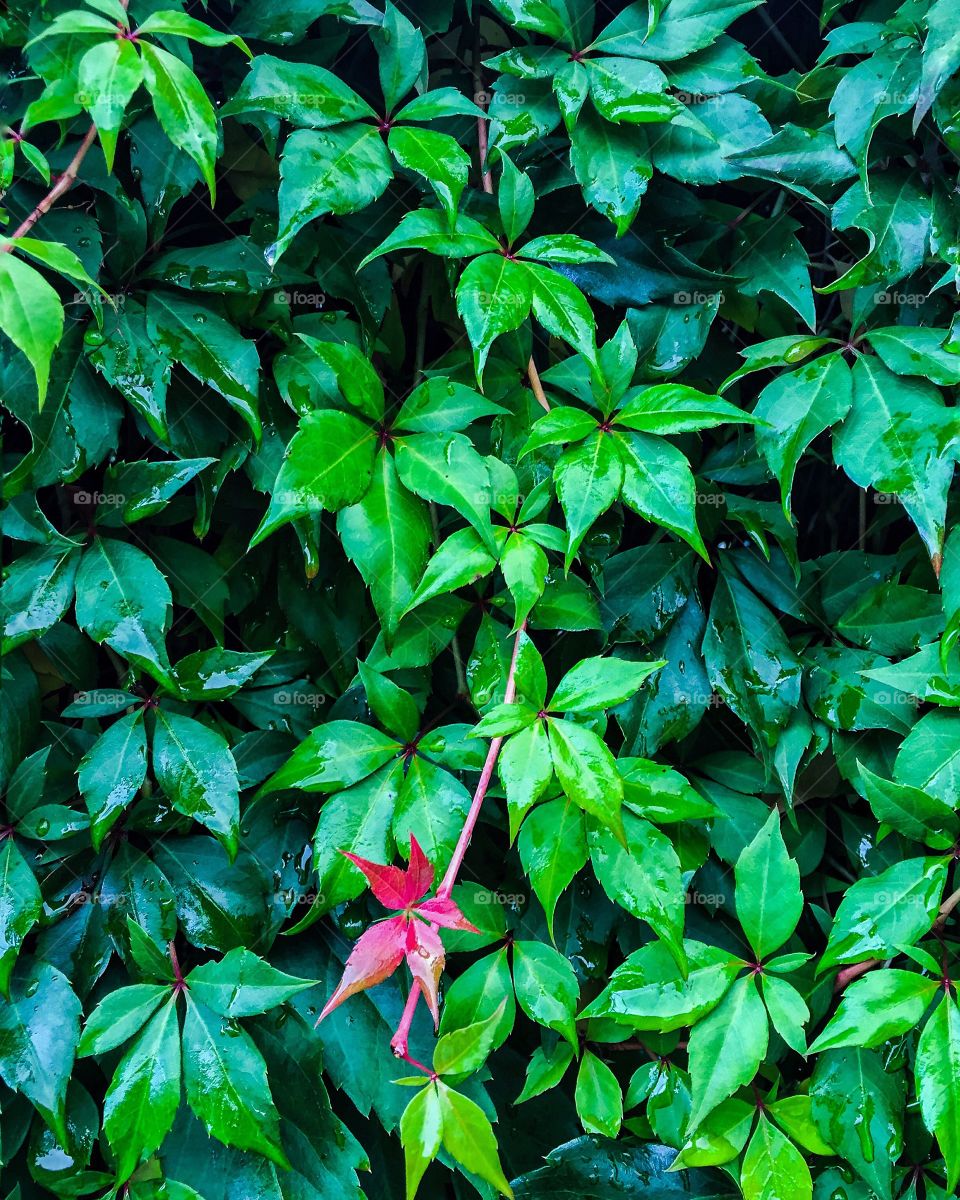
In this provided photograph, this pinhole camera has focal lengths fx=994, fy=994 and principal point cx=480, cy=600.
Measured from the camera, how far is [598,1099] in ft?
3.61

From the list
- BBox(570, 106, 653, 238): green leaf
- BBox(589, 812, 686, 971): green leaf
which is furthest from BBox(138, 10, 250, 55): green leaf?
BBox(589, 812, 686, 971): green leaf

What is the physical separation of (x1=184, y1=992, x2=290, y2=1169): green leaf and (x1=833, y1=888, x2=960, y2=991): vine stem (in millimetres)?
630

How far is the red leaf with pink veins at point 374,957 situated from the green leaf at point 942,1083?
1.79ft

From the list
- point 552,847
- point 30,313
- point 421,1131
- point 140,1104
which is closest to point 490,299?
point 30,313

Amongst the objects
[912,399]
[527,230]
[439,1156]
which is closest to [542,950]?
[439,1156]

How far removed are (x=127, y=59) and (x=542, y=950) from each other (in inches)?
37.2

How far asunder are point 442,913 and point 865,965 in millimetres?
539

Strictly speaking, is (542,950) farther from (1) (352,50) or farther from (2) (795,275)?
(1) (352,50)

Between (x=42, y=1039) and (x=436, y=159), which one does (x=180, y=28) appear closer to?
(x=436, y=159)

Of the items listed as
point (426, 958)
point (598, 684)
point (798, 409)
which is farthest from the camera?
point (798, 409)

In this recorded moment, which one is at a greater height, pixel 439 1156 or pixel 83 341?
pixel 83 341

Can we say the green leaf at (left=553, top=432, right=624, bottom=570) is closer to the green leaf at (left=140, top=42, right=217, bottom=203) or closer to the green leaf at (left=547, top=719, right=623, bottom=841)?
the green leaf at (left=547, top=719, right=623, bottom=841)

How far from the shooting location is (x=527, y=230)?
1143mm

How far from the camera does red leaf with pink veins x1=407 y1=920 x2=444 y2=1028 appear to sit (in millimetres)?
815
